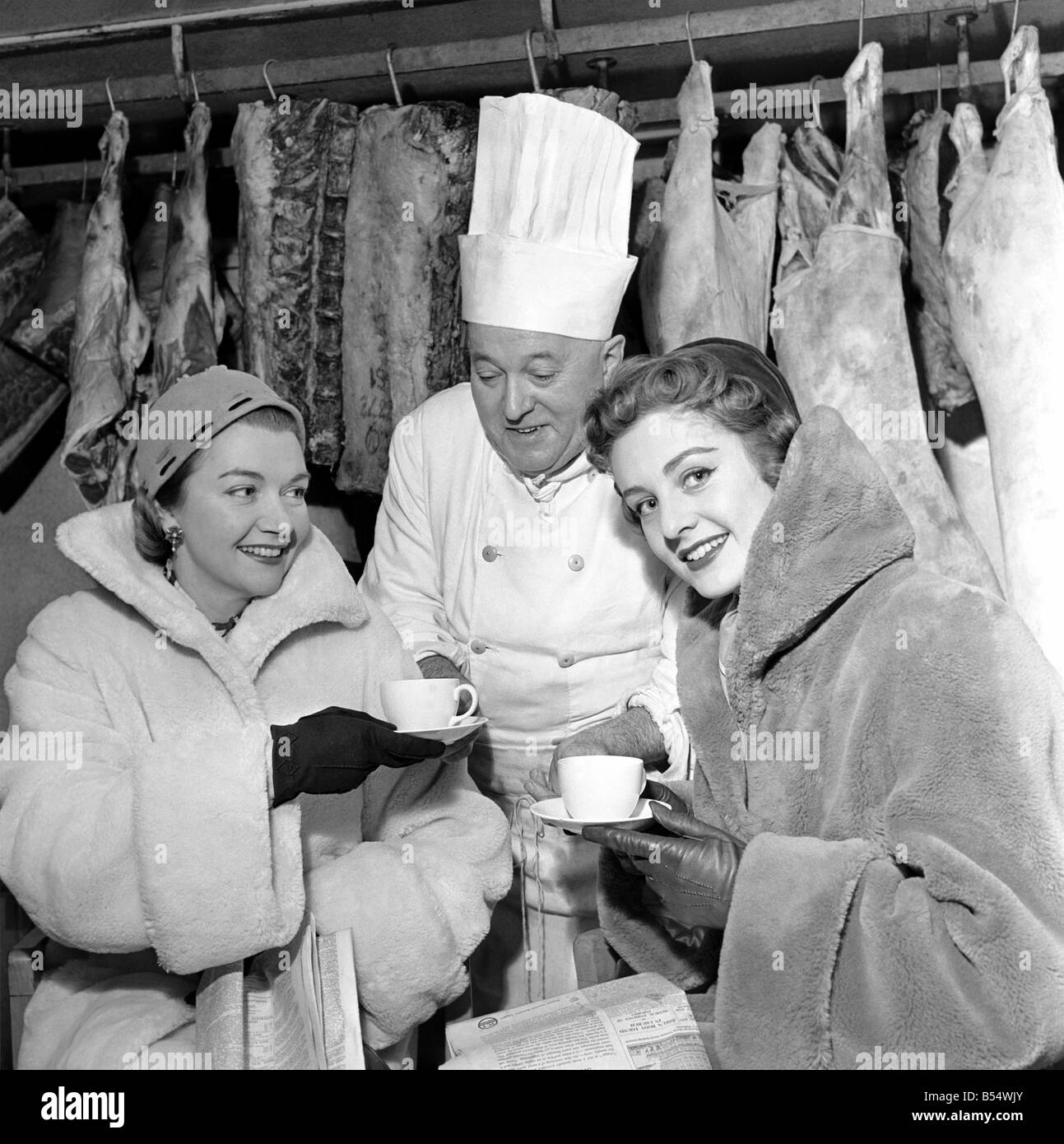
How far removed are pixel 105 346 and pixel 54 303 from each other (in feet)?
1.14

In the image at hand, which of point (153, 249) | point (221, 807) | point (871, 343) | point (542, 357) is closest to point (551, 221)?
point (542, 357)

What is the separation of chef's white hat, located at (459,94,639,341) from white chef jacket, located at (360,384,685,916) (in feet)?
1.06

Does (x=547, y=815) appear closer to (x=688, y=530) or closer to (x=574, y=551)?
(x=688, y=530)

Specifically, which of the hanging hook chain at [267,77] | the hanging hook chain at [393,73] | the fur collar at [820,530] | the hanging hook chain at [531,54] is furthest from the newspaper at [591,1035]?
the hanging hook chain at [267,77]

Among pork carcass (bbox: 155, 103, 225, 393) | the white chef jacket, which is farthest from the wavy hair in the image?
pork carcass (bbox: 155, 103, 225, 393)

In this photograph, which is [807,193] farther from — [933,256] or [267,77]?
[267,77]

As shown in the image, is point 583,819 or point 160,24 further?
point 160,24

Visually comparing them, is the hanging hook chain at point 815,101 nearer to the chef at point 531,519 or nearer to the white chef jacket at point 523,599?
the chef at point 531,519

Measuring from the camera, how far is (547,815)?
233cm

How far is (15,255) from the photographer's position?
13.0 feet

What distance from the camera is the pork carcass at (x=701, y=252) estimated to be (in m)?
3.34

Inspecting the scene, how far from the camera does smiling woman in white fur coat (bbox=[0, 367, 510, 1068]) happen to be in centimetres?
232
